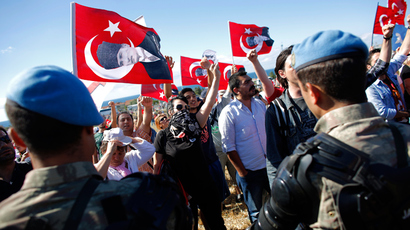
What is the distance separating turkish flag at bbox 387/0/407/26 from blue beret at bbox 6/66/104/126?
283 inches

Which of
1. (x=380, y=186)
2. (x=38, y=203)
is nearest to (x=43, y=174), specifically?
(x=38, y=203)

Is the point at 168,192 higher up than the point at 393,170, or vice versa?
the point at 393,170

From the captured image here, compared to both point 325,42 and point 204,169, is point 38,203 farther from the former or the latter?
point 204,169

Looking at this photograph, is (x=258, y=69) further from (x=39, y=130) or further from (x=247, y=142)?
(x=39, y=130)

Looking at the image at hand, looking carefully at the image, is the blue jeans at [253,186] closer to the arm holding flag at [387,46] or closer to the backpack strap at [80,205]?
the arm holding flag at [387,46]

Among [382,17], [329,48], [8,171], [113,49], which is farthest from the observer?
[382,17]

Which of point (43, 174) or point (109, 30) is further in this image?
point (109, 30)

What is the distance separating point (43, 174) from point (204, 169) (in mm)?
2448

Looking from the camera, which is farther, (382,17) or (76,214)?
(382,17)

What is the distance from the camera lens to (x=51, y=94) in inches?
37.9

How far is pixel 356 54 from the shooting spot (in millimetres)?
1109

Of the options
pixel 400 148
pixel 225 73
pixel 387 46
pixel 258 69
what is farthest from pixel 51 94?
pixel 225 73

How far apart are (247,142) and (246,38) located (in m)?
4.01

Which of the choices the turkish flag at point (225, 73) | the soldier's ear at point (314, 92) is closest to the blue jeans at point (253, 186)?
the soldier's ear at point (314, 92)
